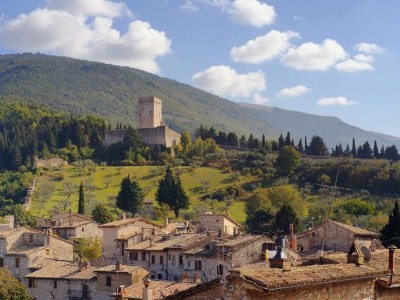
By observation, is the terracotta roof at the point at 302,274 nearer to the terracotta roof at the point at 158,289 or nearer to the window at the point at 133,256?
the terracotta roof at the point at 158,289

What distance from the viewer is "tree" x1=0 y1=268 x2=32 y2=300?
Result: 4350cm

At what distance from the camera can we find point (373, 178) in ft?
304

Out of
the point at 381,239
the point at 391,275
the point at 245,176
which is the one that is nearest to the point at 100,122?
the point at 245,176

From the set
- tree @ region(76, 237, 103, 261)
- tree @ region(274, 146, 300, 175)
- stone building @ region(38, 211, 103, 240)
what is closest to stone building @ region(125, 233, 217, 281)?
tree @ region(76, 237, 103, 261)

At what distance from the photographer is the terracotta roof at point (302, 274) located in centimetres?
1123

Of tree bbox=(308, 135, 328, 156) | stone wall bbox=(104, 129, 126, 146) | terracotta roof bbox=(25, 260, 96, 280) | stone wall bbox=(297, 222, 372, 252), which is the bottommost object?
terracotta roof bbox=(25, 260, 96, 280)

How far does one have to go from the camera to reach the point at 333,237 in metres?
49.9

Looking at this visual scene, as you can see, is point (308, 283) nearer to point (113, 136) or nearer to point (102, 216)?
point (102, 216)

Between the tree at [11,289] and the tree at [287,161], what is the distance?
2425 inches

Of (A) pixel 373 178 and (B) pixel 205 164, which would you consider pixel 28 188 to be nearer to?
(B) pixel 205 164

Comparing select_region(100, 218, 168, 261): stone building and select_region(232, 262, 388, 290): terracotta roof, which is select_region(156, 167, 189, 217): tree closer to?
select_region(100, 218, 168, 261): stone building

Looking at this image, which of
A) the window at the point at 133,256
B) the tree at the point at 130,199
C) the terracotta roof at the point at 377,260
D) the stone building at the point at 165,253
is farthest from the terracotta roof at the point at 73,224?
the terracotta roof at the point at 377,260

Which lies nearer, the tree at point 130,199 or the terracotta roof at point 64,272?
the terracotta roof at point 64,272

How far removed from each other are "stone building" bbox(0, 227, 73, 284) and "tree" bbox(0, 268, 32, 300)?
4.78 metres
